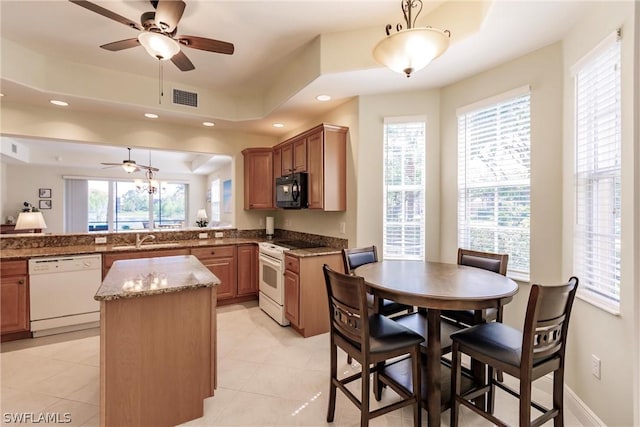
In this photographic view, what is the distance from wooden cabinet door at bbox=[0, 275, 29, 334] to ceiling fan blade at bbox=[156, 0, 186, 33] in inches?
120

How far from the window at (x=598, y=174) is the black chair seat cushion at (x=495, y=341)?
2.04ft

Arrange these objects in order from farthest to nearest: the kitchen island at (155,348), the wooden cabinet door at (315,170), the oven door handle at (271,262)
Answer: the oven door handle at (271,262), the wooden cabinet door at (315,170), the kitchen island at (155,348)

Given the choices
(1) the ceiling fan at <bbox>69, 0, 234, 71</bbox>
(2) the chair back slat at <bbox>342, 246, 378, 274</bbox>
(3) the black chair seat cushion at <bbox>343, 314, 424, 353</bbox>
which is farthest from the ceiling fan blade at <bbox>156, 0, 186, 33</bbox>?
(3) the black chair seat cushion at <bbox>343, 314, 424, 353</bbox>

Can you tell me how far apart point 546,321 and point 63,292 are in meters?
4.41

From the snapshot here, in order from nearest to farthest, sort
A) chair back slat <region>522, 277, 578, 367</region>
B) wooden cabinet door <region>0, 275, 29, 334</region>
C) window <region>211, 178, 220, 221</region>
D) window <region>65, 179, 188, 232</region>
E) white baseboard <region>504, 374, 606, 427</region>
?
chair back slat <region>522, 277, 578, 367</region>
white baseboard <region>504, 374, 606, 427</region>
wooden cabinet door <region>0, 275, 29, 334</region>
window <region>65, 179, 188, 232</region>
window <region>211, 178, 220, 221</region>

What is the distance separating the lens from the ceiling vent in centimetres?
379

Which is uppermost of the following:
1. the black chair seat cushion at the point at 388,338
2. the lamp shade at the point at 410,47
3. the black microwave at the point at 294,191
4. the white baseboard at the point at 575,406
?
the lamp shade at the point at 410,47

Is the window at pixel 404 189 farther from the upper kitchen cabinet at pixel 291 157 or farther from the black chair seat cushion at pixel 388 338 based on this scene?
the black chair seat cushion at pixel 388 338

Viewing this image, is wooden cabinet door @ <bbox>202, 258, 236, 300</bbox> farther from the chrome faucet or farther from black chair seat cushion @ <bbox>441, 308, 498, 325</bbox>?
black chair seat cushion @ <bbox>441, 308, 498, 325</bbox>

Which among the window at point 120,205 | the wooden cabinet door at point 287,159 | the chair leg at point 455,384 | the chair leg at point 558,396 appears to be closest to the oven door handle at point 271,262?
the wooden cabinet door at point 287,159

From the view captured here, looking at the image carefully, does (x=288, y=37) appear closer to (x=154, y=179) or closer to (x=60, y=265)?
(x=60, y=265)

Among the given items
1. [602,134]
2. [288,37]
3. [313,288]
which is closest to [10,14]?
[288,37]

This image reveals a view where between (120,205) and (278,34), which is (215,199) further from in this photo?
(278,34)

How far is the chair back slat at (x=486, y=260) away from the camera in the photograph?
228 centimetres
